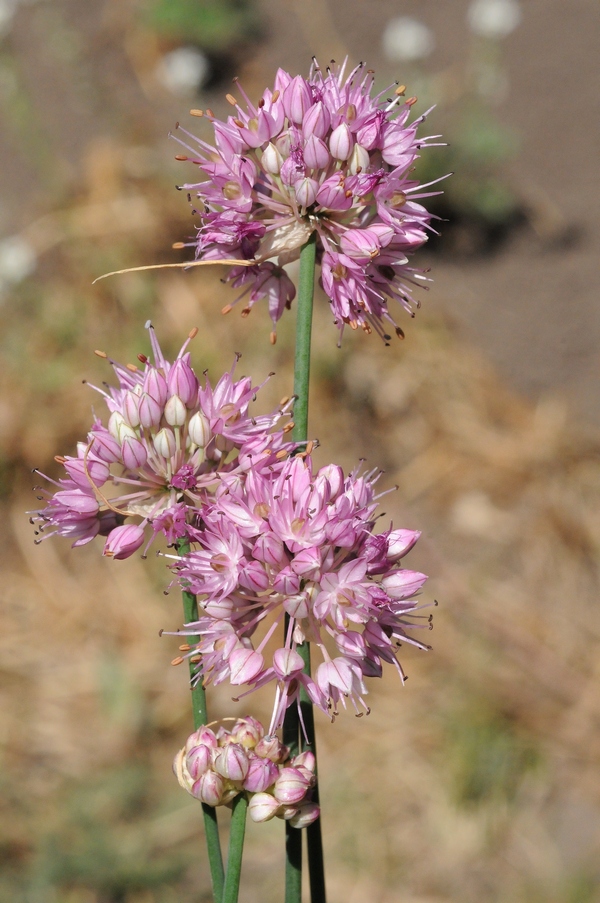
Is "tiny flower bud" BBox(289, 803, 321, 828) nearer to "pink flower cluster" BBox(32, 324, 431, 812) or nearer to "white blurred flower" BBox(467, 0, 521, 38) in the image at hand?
"pink flower cluster" BBox(32, 324, 431, 812)

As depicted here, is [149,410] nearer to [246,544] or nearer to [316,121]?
[246,544]

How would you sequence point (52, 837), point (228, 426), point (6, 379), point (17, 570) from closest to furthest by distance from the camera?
point (228, 426) → point (52, 837) → point (17, 570) → point (6, 379)

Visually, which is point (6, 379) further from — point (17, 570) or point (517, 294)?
point (517, 294)

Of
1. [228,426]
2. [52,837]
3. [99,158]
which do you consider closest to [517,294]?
[99,158]

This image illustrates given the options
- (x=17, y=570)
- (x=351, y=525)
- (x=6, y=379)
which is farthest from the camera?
(x=6, y=379)

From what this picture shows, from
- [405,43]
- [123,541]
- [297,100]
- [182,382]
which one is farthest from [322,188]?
[405,43]

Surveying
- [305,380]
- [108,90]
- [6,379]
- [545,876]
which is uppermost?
[108,90]

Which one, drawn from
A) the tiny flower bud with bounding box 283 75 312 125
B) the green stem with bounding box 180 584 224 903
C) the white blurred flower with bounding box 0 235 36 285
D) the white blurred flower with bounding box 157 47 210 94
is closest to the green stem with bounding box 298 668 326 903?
the green stem with bounding box 180 584 224 903

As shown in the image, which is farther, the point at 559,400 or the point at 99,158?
the point at 99,158

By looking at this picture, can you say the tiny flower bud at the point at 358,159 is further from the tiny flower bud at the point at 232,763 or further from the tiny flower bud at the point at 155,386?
the tiny flower bud at the point at 232,763
